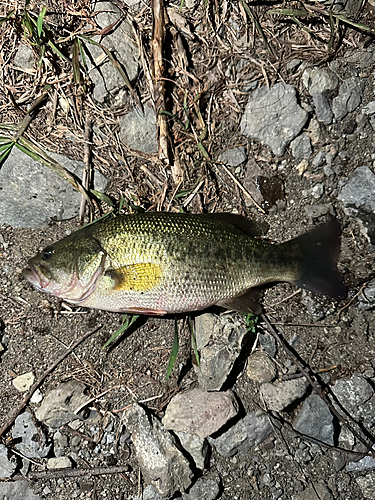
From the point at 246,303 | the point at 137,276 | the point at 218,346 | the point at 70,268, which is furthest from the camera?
the point at 218,346

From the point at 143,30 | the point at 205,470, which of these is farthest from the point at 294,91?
the point at 205,470

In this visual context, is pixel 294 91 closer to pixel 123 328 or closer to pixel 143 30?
pixel 143 30

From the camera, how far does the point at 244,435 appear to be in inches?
153

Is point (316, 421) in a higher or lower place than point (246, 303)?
lower

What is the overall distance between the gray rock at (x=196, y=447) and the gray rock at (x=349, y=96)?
3467 millimetres

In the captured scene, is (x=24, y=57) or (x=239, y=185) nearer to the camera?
(x=24, y=57)

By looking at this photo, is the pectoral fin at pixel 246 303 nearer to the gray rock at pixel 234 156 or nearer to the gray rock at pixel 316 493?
the gray rock at pixel 234 156

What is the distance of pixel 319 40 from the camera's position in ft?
12.8

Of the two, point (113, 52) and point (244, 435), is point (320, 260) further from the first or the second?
point (113, 52)

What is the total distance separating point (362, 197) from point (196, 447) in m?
2.92

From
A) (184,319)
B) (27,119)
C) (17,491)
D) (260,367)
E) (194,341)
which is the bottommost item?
(17,491)

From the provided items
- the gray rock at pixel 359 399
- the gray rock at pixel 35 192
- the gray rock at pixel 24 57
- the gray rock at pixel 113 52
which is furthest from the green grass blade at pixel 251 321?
the gray rock at pixel 24 57

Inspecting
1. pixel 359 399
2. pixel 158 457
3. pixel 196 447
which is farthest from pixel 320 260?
pixel 158 457

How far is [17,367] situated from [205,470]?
83.7 inches
